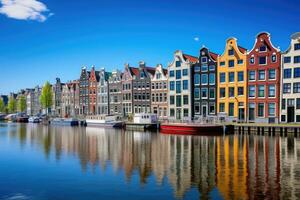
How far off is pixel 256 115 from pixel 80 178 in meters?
52.1

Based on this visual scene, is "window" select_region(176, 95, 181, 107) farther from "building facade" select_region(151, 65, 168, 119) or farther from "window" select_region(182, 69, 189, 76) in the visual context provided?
"window" select_region(182, 69, 189, 76)

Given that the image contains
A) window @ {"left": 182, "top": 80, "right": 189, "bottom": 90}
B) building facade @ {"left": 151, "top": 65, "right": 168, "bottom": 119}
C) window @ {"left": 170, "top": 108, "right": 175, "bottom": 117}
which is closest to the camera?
window @ {"left": 182, "top": 80, "right": 189, "bottom": 90}

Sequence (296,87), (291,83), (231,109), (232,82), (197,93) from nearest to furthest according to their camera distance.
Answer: (296,87), (291,83), (231,109), (232,82), (197,93)

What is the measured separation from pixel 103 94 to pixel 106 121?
75.3 feet

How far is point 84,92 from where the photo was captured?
4582 inches

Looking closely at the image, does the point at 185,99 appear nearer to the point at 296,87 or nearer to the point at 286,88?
the point at 286,88

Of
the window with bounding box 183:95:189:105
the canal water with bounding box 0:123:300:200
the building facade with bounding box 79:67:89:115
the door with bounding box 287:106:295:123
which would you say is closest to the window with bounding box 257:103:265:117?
the door with bounding box 287:106:295:123

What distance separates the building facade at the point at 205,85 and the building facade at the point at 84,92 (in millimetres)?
47230

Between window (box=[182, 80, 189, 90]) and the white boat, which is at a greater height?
window (box=[182, 80, 189, 90])

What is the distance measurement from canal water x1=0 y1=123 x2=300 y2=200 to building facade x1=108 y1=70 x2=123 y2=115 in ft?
185

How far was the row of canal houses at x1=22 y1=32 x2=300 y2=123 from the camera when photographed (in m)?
67.0

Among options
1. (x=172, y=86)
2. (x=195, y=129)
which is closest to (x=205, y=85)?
(x=172, y=86)

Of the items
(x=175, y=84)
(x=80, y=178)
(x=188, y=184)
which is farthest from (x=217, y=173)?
(x=175, y=84)

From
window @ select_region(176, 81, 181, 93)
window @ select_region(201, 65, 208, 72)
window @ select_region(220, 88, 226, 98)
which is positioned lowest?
window @ select_region(220, 88, 226, 98)
